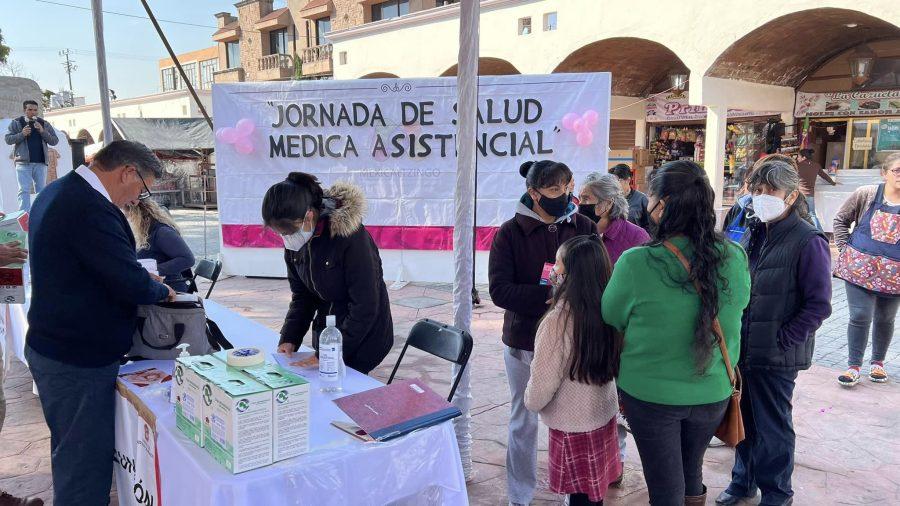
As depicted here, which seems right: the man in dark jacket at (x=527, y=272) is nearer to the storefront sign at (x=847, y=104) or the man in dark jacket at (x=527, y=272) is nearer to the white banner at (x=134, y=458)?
the white banner at (x=134, y=458)

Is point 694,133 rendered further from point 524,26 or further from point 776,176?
point 776,176

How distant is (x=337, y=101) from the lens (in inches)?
300

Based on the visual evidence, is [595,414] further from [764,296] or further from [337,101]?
[337,101]

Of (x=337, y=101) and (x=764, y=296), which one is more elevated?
(x=337, y=101)

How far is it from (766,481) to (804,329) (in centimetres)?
79

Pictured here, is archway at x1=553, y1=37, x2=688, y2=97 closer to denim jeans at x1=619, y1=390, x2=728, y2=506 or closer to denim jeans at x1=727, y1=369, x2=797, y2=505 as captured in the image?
denim jeans at x1=727, y1=369, x2=797, y2=505

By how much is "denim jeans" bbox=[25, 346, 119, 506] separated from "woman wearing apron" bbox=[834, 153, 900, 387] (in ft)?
15.7

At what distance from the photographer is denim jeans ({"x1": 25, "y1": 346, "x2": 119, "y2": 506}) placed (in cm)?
241

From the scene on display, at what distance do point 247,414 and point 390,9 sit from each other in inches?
851

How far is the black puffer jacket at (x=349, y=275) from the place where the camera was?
2.77 metres

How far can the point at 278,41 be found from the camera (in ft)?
97.0

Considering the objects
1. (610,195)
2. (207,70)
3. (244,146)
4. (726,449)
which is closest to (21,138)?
(244,146)

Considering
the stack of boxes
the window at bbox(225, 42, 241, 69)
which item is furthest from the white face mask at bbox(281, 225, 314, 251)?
the window at bbox(225, 42, 241, 69)

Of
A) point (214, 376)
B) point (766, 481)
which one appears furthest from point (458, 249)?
point (766, 481)
